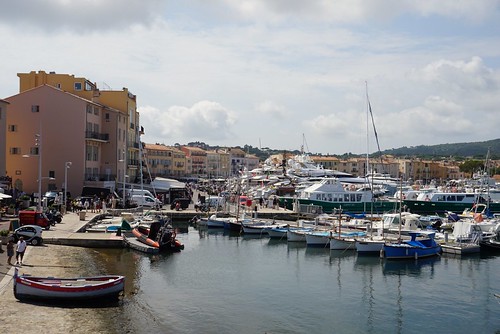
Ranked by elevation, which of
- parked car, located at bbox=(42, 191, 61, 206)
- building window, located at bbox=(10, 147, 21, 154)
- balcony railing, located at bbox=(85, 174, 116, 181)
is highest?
building window, located at bbox=(10, 147, 21, 154)

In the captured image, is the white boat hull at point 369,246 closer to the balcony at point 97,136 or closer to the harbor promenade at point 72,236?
the harbor promenade at point 72,236

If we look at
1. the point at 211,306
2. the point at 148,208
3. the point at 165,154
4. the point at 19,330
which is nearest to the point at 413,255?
the point at 211,306

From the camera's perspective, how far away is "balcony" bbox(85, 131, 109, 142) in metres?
76.2

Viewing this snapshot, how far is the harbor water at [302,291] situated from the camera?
2791 centimetres

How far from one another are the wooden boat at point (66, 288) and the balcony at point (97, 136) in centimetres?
4945

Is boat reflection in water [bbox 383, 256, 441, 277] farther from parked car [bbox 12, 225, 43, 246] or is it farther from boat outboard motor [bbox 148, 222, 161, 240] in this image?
parked car [bbox 12, 225, 43, 246]

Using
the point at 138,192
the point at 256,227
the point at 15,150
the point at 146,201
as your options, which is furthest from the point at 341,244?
the point at 15,150

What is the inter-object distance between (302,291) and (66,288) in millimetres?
14184

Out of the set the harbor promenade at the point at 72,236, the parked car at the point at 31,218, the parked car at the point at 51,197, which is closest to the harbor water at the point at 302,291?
the harbor promenade at the point at 72,236

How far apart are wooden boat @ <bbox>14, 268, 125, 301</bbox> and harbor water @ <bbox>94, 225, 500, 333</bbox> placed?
1.20 metres

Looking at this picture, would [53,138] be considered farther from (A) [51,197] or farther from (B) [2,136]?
(B) [2,136]

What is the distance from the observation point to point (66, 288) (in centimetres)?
2716

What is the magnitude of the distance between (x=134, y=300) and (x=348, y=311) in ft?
36.1

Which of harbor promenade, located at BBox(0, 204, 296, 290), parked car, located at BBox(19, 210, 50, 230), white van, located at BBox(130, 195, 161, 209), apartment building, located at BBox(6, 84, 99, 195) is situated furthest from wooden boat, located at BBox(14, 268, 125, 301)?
apartment building, located at BBox(6, 84, 99, 195)
